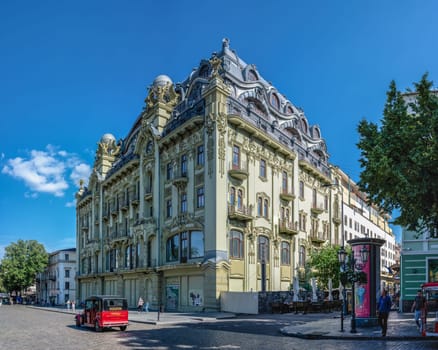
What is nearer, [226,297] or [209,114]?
[226,297]

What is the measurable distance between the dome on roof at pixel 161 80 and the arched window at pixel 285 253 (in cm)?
2187

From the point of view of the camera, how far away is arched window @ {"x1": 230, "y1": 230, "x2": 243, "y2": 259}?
1665 inches

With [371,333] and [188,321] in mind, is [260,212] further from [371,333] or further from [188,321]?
[371,333]

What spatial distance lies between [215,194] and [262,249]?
8.79 m

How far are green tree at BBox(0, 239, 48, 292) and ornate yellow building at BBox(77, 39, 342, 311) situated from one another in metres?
48.3

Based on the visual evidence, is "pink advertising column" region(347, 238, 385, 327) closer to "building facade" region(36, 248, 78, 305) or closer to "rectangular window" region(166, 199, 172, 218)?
"rectangular window" region(166, 199, 172, 218)

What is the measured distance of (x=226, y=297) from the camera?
39.6 meters

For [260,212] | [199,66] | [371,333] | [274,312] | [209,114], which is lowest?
[274,312]

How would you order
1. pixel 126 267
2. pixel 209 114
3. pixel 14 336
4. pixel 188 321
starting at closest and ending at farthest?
pixel 14 336 → pixel 188 321 → pixel 209 114 → pixel 126 267

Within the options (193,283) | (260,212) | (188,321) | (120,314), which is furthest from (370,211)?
(120,314)

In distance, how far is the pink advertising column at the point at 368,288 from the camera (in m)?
23.9

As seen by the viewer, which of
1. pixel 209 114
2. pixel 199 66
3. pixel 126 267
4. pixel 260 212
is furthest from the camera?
pixel 126 267

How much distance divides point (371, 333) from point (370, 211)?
77603 millimetres

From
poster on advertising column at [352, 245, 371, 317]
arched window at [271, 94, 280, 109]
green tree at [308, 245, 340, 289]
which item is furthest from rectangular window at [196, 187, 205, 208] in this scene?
poster on advertising column at [352, 245, 371, 317]
